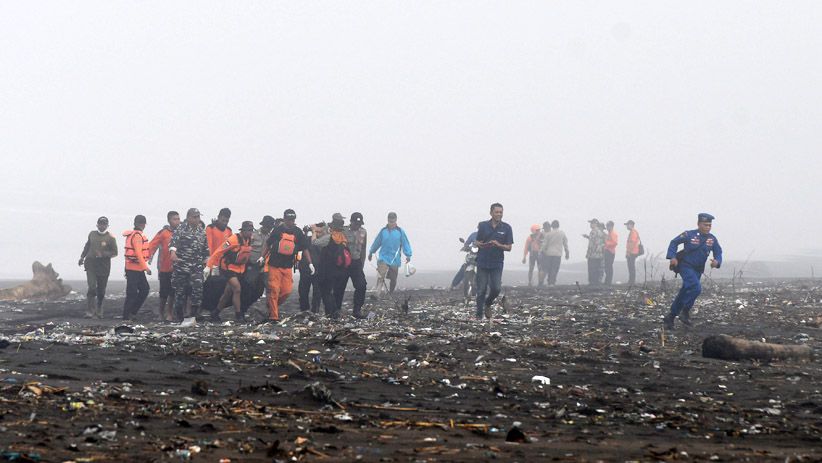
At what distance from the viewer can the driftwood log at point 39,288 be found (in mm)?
23516

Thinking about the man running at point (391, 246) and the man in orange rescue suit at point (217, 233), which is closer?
the man in orange rescue suit at point (217, 233)

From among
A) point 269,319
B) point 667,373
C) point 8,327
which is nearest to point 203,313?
point 269,319

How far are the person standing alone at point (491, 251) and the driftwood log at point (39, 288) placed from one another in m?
10.3

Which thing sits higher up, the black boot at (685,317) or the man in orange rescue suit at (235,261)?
the man in orange rescue suit at (235,261)

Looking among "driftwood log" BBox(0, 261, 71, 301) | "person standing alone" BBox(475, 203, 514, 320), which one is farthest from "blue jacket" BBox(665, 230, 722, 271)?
"driftwood log" BBox(0, 261, 71, 301)

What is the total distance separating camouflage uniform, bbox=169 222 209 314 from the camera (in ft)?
58.0

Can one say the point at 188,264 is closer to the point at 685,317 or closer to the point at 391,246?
the point at 391,246

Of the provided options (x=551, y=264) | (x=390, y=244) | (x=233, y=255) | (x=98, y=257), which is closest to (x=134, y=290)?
(x=98, y=257)

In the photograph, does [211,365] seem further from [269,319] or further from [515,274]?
[515,274]

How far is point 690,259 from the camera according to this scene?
16781 millimetres

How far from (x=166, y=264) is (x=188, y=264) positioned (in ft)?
2.99

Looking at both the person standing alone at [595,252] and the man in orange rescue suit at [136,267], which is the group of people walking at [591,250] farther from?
the man in orange rescue suit at [136,267]

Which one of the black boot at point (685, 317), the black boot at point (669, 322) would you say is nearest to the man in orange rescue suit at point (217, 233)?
the black boot at point (669, 322)

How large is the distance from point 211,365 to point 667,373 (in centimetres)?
439
